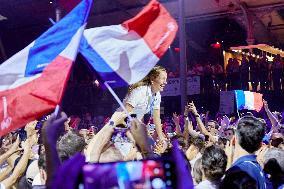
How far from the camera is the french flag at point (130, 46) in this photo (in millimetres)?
4180

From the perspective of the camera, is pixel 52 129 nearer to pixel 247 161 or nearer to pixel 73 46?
→ pixel 73 46

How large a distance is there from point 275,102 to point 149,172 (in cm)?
1425

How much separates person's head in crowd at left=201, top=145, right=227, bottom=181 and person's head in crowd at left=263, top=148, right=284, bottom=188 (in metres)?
0.62

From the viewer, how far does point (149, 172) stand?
2061mm

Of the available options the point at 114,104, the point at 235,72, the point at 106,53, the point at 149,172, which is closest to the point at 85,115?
the point at 114,104

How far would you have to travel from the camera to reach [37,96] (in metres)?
3.48

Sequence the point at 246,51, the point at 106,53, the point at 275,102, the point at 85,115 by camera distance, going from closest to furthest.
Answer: the point at 106,53, the point at 275,102, the point at 85,115, the point at 246,51

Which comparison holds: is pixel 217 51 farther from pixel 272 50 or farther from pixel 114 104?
pixel 114 104

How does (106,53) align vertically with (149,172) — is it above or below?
above

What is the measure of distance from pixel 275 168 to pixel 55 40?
2.09 metres

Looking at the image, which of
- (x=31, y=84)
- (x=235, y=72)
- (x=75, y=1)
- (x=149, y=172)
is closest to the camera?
(x=149, y=172)

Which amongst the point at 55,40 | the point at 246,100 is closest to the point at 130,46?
the point at 55,40

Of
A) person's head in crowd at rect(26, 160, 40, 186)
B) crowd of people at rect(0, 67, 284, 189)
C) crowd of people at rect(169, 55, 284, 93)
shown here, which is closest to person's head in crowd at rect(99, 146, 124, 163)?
crowd of people at rect(0, 67, 284, 189)

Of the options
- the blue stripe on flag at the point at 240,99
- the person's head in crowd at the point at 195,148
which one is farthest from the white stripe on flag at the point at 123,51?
the blue stripe on flag at the point at 240,99
